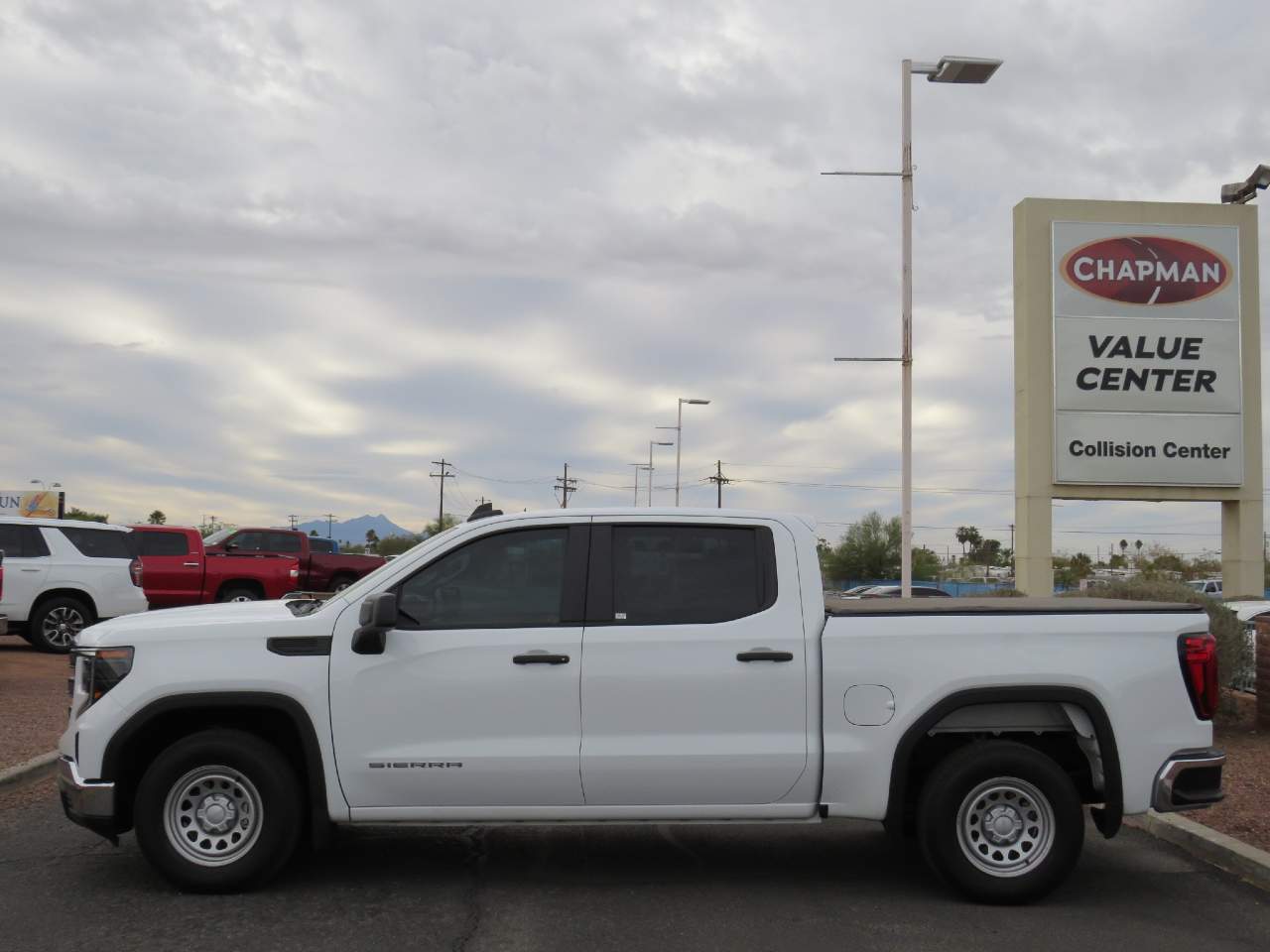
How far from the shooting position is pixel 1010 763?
6223mm

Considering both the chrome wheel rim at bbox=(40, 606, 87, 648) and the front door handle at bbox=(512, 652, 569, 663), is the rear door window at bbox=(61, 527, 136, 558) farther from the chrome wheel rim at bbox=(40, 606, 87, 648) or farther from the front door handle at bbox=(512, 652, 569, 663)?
the front door handle at bbox=(512, 652, 569, 663)

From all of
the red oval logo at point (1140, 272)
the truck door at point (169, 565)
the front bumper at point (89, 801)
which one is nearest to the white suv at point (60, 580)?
the truck door at point (169, 565)

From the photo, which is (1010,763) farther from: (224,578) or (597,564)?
(224,578)

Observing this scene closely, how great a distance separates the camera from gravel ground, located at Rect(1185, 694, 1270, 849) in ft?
25.7

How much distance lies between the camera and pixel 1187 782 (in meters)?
6.22

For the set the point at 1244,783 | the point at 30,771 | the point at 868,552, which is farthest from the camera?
the point at 868,552

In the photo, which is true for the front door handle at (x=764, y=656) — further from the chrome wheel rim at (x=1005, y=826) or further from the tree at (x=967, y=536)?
the tree at (x=967, y=536)

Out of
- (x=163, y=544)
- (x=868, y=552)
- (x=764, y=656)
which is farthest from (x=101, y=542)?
(x=868, y=552)

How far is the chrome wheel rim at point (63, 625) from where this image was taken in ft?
60.5

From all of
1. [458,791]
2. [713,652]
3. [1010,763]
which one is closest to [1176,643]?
[1010,763]

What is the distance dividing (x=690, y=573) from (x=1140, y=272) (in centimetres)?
2602

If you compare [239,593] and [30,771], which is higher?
[239,593]

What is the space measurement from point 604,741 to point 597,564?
2.89 feet

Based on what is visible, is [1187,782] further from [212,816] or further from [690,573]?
[212,816]
